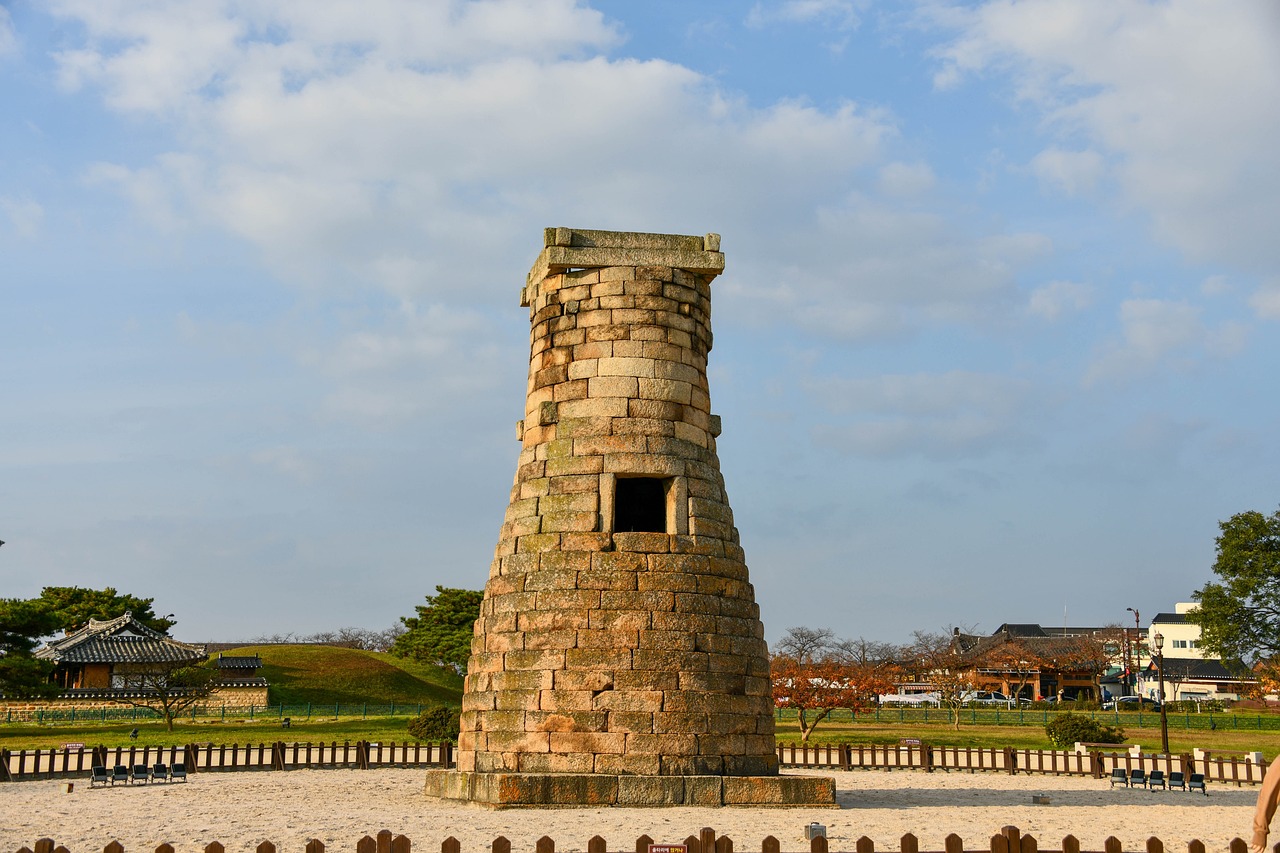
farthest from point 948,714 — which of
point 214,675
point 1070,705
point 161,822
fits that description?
point 161,822

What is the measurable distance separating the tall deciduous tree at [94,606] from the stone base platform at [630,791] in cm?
4306

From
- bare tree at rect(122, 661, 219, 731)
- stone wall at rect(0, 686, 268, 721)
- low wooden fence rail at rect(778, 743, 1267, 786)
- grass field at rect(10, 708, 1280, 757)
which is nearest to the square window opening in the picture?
low wooden fence rail at rect(778, 743, 1267, 786)

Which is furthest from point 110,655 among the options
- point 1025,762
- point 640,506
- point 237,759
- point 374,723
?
point 1025,762

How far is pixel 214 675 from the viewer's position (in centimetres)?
3588

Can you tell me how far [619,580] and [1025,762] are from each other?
13.7m

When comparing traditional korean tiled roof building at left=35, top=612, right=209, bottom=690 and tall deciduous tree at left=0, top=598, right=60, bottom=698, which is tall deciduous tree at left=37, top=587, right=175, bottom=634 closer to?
traditional korean tiled roof building at left=35, top=612, right=209, bottom=690

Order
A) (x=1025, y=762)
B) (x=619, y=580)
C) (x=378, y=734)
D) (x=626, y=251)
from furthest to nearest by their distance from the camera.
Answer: (x=378, y=734) → (x=1025, y=762) → (x=626, y=251) → (x=619, y=580)

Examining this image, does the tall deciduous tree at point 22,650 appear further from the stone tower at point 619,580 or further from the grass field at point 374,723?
the stone tower at point 619,580

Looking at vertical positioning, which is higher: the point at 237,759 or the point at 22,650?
the point at 22,650

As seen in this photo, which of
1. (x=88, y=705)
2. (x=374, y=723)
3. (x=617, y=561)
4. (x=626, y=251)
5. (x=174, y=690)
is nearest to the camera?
(x=617, y=561)

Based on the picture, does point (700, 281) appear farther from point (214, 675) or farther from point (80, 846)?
point (214, 675)

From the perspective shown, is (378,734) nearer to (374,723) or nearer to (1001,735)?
(374,723)

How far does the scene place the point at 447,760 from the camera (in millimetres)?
22469

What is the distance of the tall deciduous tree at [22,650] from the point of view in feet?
101
